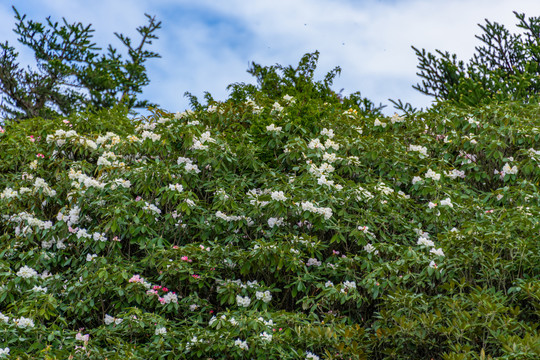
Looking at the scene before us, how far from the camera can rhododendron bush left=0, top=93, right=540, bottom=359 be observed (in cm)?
473

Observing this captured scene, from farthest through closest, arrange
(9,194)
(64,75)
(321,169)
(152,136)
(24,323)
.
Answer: (64,75), (152,136), (9,194), (321,169), (24,323)

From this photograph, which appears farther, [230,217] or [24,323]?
[230,217]

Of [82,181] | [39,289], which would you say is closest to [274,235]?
[82,181]

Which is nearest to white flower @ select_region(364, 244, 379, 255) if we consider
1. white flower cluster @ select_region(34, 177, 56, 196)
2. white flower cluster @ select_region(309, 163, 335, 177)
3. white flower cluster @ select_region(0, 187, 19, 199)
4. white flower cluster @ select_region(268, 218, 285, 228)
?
white flower cluster @ select_region(268, 218, 285, 228)

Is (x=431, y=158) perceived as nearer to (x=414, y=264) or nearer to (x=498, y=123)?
(x=498, y=123)

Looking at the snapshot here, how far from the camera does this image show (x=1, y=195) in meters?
6.54

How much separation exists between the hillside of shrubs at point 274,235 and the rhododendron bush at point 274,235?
20 millimetres

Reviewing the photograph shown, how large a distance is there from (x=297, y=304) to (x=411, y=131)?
8.74 feet

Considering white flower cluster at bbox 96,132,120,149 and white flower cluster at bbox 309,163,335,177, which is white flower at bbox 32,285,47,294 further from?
white flower cluster at bbox 309,163,335,177

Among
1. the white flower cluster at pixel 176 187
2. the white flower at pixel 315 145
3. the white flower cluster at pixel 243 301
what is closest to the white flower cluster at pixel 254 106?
the white flower at pixel 315 145

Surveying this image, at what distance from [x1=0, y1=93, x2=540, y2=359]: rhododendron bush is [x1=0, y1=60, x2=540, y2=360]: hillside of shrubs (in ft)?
0.07

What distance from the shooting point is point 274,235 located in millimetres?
5812

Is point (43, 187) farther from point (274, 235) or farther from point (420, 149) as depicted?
point (420, 149)

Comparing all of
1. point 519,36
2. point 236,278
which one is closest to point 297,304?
point 236,278
